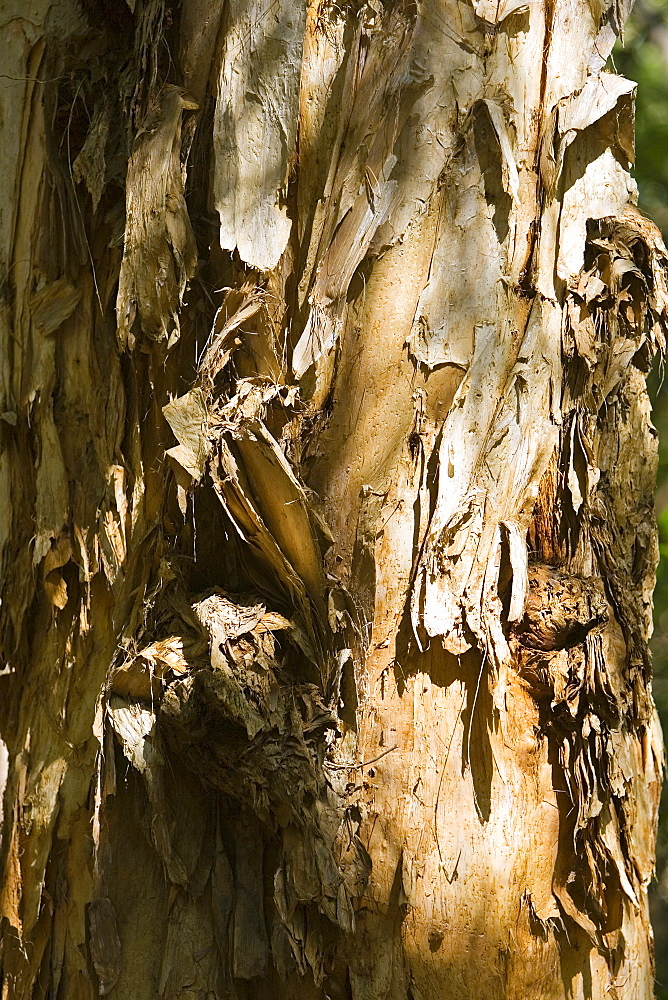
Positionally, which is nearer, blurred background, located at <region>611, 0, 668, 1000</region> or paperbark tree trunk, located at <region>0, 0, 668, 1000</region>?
paperbark tree trunk, located at <region>0, 0, 668, 1000</region>

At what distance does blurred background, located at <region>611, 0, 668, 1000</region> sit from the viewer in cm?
297

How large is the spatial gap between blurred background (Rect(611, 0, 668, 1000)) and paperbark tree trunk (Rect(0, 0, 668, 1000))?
1.97 metres

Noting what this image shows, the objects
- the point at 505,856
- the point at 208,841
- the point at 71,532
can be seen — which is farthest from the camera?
the point at 71,532

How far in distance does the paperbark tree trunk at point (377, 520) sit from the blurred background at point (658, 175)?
197cm

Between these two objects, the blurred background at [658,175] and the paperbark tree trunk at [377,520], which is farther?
the blurred background at [658,175]

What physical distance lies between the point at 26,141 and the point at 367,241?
541 mm

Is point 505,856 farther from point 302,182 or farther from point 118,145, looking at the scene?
point 118,145

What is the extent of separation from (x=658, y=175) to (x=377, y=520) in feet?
9.00

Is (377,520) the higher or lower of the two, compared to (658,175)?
lower

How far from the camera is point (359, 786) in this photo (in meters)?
0.88

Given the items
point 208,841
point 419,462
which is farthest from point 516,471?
point 208,841

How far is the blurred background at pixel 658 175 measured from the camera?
2.97 m

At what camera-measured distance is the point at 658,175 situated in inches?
122

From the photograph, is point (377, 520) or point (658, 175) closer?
point (377, 520)
